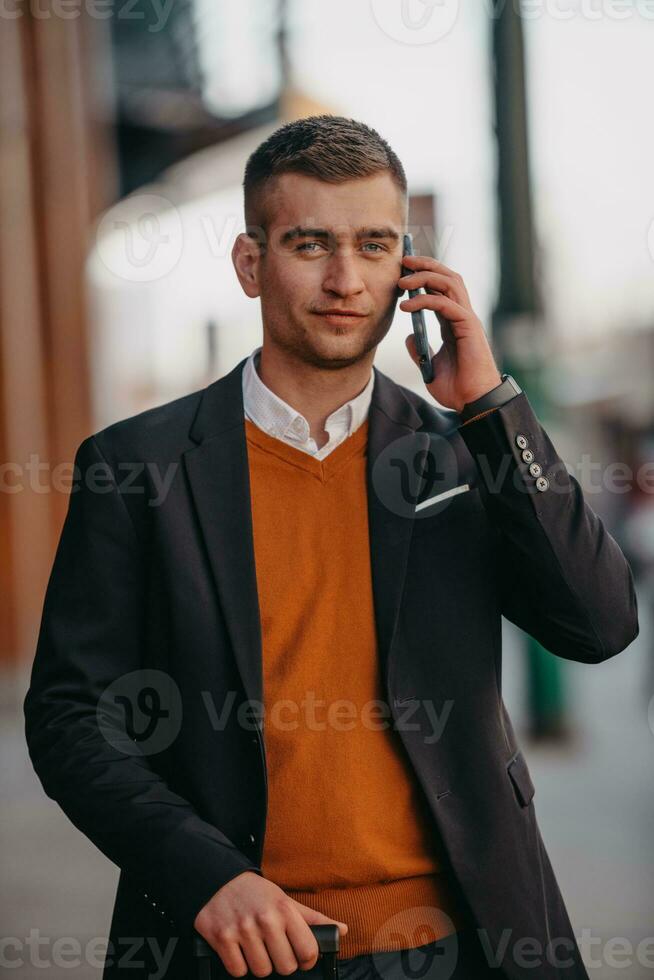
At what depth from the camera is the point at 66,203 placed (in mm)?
9953

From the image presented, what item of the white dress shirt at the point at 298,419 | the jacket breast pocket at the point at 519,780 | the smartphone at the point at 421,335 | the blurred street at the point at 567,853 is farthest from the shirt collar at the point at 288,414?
the blurred street at the point at 567,853

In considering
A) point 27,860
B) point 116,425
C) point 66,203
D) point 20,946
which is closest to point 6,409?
point 66,203

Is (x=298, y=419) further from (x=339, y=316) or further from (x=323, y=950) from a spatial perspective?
(x=323, y=950)

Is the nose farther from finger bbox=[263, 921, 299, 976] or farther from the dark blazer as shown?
finger bbox=[263, 921, 299, 976]

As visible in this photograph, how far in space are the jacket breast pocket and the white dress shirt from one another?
68cm

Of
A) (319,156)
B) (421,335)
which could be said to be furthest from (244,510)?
(319,156)

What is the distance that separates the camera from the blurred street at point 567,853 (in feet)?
15.7

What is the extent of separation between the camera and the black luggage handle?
1.62 m

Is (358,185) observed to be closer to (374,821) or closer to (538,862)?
(374,821)

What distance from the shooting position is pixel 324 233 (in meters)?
2.08

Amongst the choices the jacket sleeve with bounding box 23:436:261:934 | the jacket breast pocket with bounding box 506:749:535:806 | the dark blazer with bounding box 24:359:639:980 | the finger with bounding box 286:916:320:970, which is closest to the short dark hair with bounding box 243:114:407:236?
the dark blazer with bounding box 24:359:639:980

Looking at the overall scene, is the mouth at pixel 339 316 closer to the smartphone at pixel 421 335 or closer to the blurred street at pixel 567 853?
the smartphone at pixel 421 335

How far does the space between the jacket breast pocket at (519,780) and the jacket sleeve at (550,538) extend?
0.24 metres

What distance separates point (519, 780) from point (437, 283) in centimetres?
94
